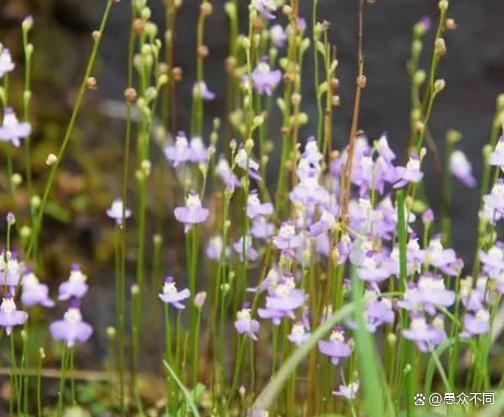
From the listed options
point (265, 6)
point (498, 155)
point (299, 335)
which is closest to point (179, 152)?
point (265, 6)

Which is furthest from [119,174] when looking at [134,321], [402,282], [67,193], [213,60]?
[402,282]

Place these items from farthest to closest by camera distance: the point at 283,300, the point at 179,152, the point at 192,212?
the point at 179,152 < the point at 192,212 < the point at 283,300

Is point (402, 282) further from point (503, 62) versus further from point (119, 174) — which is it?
point (503, 62)

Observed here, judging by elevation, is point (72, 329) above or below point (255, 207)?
below

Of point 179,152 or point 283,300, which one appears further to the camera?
point 179,152

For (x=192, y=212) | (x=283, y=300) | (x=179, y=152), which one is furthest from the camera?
(x=179, y=152)

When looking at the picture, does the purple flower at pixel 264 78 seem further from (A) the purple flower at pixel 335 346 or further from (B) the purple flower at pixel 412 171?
(A) the purple flower at pixel 335 346

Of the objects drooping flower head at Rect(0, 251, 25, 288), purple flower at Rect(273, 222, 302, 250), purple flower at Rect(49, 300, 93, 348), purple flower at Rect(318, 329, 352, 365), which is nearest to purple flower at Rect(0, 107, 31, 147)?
drooping flower head at Rect(0, 251, 25, 288)

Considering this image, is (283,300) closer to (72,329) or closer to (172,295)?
(172,295)
